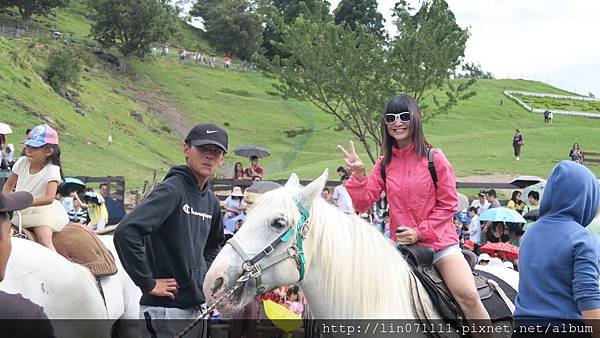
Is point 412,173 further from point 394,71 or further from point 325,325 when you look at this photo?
point 394,71

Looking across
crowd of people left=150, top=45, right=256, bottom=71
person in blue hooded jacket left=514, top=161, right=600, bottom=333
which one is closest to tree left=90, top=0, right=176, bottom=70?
crowd of people left=150, top=45, right=256, bottom=71

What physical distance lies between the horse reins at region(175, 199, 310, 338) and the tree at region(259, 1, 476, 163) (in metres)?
25.1

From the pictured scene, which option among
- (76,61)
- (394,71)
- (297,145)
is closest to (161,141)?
(76,61)

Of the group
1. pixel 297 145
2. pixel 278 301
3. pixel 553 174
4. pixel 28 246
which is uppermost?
pixel 553 174

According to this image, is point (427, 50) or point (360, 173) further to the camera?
point (427, 50)

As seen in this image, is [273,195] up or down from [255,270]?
up

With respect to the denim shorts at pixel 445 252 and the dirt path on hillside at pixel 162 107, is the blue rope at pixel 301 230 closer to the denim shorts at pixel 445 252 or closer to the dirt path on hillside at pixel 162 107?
the denim shorts at pixel 445 252

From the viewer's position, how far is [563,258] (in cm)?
357

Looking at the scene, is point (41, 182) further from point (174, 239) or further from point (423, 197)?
point (423, 197)

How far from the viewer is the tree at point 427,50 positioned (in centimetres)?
2861

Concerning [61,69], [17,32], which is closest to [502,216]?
[61,69]

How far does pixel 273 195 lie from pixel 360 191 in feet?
3.54

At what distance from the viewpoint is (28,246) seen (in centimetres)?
541

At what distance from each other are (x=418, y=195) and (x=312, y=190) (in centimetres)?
97
